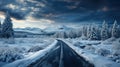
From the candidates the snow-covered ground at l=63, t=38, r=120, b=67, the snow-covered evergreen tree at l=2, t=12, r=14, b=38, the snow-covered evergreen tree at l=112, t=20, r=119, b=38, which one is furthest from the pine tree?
the snow-covered ground at l=63, t=38, r=120, b=67

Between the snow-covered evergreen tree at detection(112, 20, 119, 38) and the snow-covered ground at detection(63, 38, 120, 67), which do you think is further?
the snow-covered evergreen tree at detection(112, 20, 119, 38)

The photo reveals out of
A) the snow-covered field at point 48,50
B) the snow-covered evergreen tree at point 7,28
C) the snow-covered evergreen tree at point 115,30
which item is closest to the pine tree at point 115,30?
the snow-covered evergreen tree at point 115,30

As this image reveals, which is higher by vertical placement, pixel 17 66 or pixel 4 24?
pixel 4 24

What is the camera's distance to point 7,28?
60.4 m

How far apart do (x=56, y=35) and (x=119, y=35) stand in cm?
5736

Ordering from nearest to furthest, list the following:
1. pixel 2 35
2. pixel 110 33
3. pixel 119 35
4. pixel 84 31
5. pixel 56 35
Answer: pixel 2 35, pixel 119 35, pixel 110 33, pixel 84 31, pixel 56 35

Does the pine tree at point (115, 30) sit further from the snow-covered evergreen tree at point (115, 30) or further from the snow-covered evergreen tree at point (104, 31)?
the snow-covered evergreen tree at point (104, 31)

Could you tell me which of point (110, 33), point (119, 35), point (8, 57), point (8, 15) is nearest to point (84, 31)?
point (110, 33)

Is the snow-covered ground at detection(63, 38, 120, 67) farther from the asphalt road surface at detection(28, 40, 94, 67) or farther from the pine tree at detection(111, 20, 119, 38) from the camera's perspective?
the pine tree at detection(111, 20, 119, 38)

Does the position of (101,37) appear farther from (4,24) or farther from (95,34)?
(4,24)

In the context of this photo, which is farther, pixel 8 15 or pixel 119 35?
pixel 119 35

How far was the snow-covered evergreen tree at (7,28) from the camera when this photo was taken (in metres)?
59.2

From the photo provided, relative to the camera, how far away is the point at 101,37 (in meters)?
76.9

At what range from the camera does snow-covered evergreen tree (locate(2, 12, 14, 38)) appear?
59219 mm
